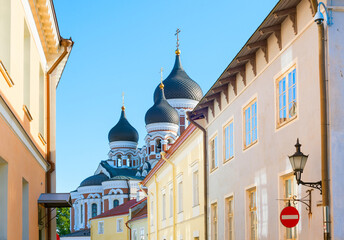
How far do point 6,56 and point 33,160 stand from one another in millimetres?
3256

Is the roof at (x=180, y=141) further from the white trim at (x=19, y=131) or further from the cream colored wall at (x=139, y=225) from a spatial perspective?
the cream colored wall at (x=139, y=225)

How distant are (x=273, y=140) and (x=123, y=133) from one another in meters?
76.8

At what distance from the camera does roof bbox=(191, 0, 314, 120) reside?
11.6 meters

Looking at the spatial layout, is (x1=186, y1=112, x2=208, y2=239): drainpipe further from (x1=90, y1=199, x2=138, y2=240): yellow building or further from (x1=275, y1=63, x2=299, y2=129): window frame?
(x1=90, y1=199, x2=138, y2=240): yellow building

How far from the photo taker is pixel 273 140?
1312cm

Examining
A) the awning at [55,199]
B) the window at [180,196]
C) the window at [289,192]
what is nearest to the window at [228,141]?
the window at [289,192]

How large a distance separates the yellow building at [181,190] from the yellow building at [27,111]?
23.2 ft

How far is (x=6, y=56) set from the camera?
903cm

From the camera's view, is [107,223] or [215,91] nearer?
[215,91]

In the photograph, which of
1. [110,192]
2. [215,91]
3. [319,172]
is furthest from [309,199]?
[110,192]

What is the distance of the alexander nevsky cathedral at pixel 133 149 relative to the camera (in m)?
80.6

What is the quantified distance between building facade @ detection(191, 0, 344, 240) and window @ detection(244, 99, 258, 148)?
1 cm

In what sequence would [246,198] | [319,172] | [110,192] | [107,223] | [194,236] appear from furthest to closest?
[110,192] → [107,223] → [194,236] → [246,198] → [319,172]

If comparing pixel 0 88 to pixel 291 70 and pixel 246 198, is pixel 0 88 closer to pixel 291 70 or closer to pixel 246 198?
pixel 291 70
